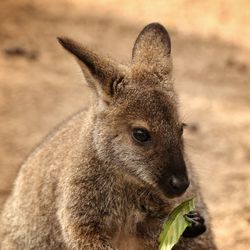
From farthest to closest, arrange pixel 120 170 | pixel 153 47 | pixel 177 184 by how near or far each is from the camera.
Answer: pixel 153 47 < pixel 120 170 < pixel 177 184

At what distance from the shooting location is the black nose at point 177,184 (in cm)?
514

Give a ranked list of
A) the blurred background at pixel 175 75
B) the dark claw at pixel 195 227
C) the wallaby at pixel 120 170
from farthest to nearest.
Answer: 1. the blurred background at pixel 175 75
2. the dark claw at pixel 195 227
3. the wallaby at pixel 120 170

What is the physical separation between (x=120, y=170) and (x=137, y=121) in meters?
0.39

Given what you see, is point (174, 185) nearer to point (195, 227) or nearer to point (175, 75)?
point (195, 227)

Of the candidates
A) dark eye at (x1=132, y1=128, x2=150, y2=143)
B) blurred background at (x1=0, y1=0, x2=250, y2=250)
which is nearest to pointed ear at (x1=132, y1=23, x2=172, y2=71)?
dark eye at (x1=132, y1=128, x2=150, y2=143)

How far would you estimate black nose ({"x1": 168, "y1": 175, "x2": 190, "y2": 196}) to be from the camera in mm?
5137

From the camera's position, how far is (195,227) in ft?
17.8

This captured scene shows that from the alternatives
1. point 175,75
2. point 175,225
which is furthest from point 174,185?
point 175,75

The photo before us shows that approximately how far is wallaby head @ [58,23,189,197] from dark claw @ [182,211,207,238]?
0.35 meters

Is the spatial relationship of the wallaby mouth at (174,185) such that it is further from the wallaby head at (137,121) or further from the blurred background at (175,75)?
the blurred background at (175,75)

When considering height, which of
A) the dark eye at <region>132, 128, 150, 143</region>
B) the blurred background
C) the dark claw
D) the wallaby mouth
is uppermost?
the dark eye at <region>132, 128, 150, 143</region>

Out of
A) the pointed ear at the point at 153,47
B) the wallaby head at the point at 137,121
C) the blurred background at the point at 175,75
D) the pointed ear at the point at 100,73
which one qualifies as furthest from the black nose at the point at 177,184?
the blurred background at the point at 175,75

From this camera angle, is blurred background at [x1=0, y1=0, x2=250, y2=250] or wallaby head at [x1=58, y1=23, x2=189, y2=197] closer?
wallaby head at [x1=58, y1=23, x2=189, y2=197]

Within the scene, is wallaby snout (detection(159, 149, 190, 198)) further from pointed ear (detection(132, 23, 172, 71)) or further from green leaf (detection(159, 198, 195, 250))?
pointed ear (detection(132, 23, 172, 71))
